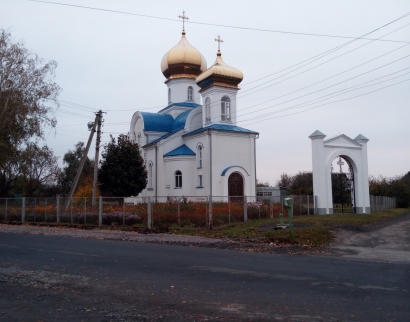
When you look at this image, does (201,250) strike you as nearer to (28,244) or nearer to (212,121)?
(28,244)

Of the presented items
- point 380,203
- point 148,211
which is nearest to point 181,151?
point 148,211

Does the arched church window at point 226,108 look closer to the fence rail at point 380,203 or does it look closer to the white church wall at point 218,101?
the white church wall at point 218,101

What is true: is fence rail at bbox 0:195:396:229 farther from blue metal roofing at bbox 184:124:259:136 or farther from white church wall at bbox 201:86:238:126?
white church wall at bbox 201:86:238:126

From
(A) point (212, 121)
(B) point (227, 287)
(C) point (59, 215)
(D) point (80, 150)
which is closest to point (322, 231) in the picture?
(B) point (227, 287)

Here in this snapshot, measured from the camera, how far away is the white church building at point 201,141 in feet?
112

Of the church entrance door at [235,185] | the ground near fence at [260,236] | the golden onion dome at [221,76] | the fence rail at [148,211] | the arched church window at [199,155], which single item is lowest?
the ground near fence at [260,236]

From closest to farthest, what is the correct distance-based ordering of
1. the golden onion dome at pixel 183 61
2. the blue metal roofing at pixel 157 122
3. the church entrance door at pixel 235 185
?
the church entrance door at pixel 235 185, the blue metal roofing at pixel 157 122, the golden onion dome at pixel 183 61

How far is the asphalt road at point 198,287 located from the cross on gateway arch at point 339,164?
587 inches

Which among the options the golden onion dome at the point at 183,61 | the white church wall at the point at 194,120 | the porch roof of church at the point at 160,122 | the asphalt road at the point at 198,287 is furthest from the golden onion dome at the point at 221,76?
the asphalt road at the point at 198,287

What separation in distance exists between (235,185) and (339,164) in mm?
8854

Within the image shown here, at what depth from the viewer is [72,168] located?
228 feet

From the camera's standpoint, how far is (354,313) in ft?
20.8

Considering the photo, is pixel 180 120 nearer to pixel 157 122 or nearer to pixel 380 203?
pixel 157 122

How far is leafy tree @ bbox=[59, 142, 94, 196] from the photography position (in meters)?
67.4
